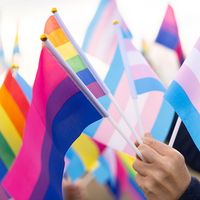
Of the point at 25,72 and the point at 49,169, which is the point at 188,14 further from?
the point at 49,169

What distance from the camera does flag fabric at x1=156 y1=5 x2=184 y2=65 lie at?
151cm

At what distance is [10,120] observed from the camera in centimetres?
131

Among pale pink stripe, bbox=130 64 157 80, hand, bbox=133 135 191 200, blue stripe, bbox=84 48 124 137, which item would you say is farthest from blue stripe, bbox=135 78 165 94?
hand, bbox=133 135 191 200

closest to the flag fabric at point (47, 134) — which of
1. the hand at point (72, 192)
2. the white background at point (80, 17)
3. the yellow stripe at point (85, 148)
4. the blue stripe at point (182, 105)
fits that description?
the blue stripe at point (182, 105)

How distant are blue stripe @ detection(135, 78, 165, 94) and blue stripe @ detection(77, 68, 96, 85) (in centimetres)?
28

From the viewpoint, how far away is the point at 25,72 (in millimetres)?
1890

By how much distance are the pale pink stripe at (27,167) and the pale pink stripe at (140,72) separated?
36 cm

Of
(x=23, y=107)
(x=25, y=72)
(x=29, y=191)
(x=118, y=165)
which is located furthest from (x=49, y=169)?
(x=118, y=165)

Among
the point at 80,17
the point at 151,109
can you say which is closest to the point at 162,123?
the point at 151,109

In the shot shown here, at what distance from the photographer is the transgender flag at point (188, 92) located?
40.2 inches

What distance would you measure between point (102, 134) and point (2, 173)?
1.08ft

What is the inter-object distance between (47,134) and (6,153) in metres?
0.25

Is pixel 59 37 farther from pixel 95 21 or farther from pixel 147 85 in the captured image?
pixel 95 21

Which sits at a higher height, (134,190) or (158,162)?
(158,162)
